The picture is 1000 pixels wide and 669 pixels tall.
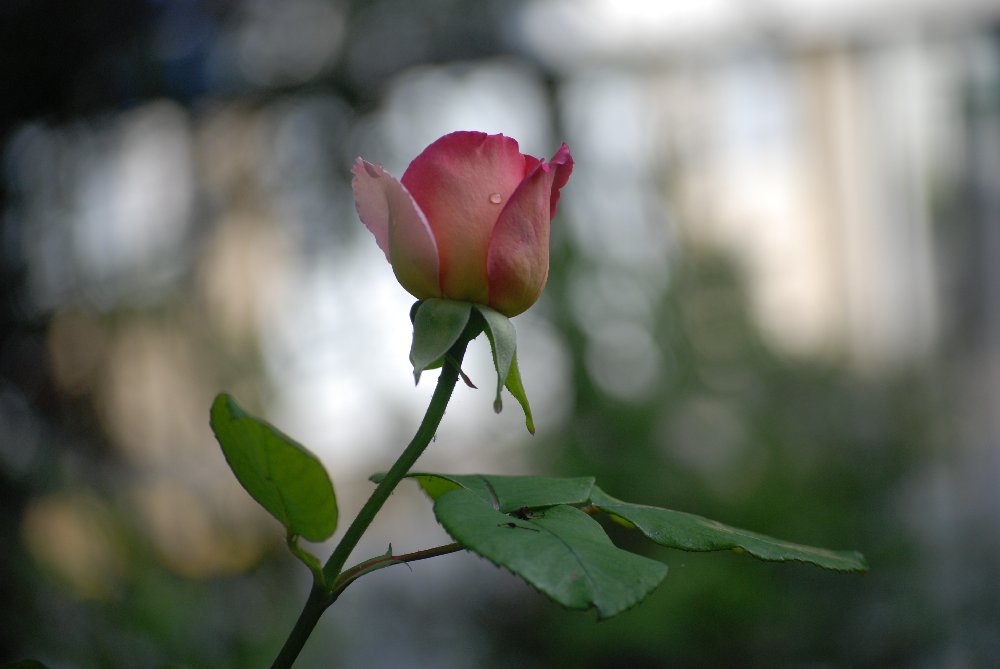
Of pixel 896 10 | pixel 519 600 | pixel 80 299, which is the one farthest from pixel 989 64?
pixel 80 299

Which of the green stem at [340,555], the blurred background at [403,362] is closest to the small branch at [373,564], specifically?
the green stem at [340,555]

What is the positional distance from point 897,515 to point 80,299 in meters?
1.67

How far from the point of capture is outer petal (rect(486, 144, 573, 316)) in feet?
0.83

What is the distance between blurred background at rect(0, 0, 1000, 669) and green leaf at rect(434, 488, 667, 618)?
0.89 metres

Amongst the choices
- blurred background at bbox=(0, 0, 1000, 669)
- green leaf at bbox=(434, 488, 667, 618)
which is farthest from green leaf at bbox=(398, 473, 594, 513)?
blurred background at bbox=(0, 0, 1000, 669)

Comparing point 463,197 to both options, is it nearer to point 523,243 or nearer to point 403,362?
point 523,243

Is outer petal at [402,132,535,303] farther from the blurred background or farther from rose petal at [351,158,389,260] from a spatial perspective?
the blurred background

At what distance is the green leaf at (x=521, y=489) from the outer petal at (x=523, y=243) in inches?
2.1

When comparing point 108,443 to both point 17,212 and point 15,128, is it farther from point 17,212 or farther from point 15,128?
point 15,128

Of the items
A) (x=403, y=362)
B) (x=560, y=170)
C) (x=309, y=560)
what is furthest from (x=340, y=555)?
(x=403, y=362)

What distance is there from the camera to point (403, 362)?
6.31 feet

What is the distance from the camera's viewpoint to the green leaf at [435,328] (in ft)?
0.85

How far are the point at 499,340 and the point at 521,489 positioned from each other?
0.15ft

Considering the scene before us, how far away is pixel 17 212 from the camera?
118 cm
